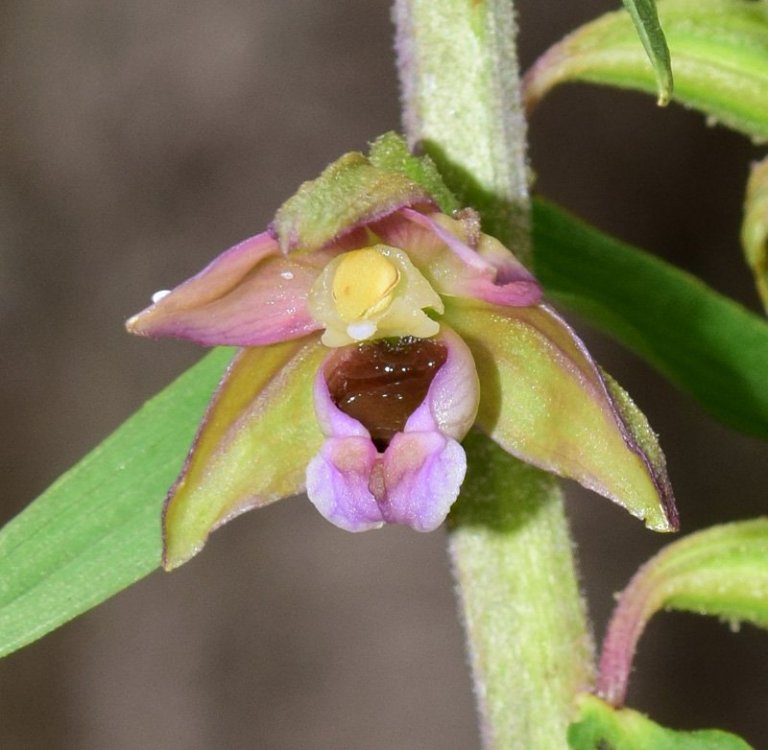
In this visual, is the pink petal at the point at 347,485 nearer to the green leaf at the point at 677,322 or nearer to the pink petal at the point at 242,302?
the pink petal at the point at 242,302

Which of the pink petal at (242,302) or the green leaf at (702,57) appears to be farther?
the green leaf at (702,57)

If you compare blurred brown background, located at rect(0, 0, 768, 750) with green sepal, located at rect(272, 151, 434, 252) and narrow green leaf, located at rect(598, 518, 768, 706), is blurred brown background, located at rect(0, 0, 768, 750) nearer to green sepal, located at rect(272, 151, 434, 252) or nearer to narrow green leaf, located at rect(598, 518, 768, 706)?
narrow green leaf, located at rect(598, 518, 768, 706)

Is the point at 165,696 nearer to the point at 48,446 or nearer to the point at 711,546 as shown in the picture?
the point at 48,446

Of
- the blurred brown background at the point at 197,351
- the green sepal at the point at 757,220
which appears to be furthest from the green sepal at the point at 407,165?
the blurred brown background at the point at 197,351

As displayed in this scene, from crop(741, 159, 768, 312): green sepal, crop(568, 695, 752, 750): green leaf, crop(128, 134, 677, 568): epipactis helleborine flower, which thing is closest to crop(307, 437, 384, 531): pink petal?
crop(128, 134, 677, 568): epipactis helleborine flower

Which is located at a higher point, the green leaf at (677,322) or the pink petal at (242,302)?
the pink petal at (242,302)
